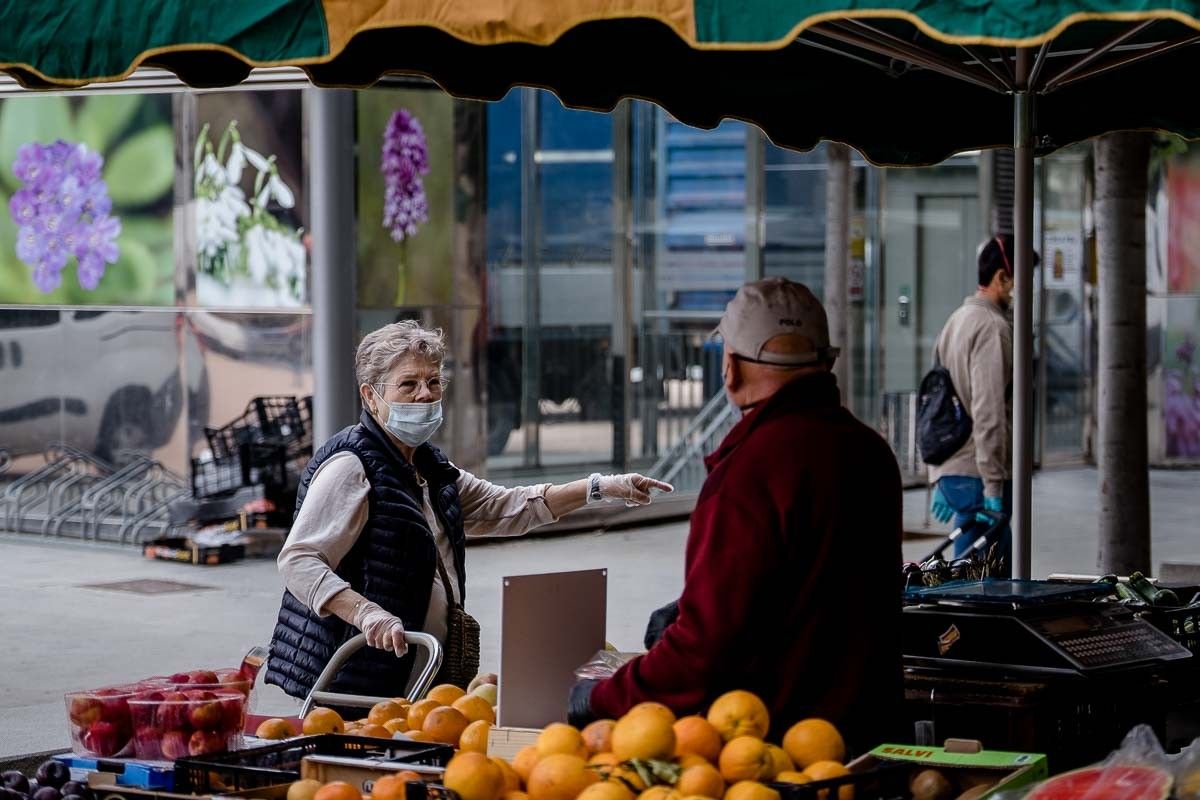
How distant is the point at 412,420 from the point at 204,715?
157cm

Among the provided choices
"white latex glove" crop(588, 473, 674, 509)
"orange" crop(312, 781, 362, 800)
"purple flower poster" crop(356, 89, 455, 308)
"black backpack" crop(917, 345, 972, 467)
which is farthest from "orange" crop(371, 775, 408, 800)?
"purple flower poster" crop(356, 89, 455, 308)

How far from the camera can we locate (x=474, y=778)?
11.6ft

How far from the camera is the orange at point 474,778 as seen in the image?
3514 mm

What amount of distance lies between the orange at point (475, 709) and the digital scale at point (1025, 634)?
1.10m

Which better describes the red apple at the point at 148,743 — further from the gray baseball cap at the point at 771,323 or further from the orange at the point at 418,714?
the gray baseball cap at the point at 771,323

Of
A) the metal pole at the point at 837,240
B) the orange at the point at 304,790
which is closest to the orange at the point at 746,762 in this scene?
the orange at the point at 304,790

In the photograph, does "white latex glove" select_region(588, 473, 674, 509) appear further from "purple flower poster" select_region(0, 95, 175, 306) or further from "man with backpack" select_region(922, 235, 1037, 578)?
"purple flower poster" select_region(0, 95, 175, 306)

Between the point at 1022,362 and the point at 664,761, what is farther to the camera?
the point at 1022,362

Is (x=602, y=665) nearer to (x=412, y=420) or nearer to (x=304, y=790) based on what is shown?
(x=304, y=790)

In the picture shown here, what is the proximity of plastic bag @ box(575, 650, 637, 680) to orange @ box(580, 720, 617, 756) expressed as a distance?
227 mm

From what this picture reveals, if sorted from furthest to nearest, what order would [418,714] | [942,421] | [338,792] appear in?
1. [942,421]
2. [418,714]
3. [338,792]

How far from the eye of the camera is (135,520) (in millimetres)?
14328

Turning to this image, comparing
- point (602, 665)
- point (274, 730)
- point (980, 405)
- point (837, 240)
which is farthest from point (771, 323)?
point (837, 240)

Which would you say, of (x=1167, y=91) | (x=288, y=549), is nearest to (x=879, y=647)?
(x=288, y=549)
